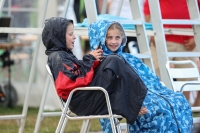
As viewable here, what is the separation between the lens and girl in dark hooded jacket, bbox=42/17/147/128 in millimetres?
4176

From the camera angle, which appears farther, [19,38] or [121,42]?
[19,38]

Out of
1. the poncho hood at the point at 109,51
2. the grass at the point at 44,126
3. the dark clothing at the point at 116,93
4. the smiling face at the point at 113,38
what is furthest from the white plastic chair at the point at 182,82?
the grass at the point at 44,126

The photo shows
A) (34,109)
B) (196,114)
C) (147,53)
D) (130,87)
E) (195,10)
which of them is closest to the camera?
(130,87)

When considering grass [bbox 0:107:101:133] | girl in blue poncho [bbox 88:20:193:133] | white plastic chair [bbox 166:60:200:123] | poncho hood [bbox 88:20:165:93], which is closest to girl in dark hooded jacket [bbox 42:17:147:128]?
girl in blue poncho [bbox 88:20:193:133]

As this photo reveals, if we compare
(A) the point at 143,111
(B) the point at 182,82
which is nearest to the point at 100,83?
(A) the point at 143,111

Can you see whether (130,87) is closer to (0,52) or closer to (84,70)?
(84,70)

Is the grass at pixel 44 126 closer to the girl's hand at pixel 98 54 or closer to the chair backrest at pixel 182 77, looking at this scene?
the chair backrest at pixel 182 77

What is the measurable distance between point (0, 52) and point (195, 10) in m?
4.78

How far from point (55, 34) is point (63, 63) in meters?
0.26

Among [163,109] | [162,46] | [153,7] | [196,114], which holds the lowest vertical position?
[196,114]

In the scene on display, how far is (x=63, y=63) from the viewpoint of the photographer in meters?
4.23

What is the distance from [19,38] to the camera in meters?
10.0

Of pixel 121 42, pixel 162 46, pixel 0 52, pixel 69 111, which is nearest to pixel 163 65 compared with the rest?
pixel 162 46

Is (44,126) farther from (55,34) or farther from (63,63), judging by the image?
(63,63)
